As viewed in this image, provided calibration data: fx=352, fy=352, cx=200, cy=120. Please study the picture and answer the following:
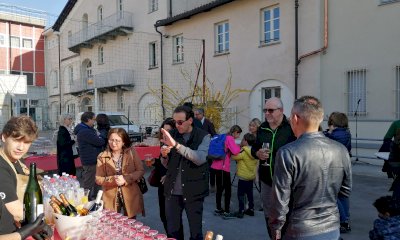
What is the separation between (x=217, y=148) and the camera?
5836 mm

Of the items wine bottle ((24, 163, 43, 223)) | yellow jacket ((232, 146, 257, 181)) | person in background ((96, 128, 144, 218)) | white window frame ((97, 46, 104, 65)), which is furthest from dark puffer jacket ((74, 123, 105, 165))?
white window frame ((97, 46, 104, 65))

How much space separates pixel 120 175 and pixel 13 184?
175 cm

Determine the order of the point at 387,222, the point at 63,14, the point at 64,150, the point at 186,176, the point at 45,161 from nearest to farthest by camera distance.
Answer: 1. the point at 387,222
2. the point at 186,176
3. the point at 64,150
4. the point at 45,161
5. the point at 63,14

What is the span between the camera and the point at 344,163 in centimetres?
259

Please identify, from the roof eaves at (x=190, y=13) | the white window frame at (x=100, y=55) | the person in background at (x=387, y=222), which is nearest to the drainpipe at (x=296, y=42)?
the roof eaves at (x=190, y=13)

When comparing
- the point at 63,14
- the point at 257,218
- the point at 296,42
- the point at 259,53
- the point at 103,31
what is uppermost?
the point at 63,14

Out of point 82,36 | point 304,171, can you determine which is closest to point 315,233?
point 304,171

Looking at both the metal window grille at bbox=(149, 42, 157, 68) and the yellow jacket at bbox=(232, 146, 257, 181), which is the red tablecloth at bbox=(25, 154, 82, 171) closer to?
the yellow jacket at bbox=(232, 146, 257, 181)

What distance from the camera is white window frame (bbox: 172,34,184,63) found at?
17.8 meters

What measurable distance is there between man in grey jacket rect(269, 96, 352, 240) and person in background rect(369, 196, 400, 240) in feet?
2.76

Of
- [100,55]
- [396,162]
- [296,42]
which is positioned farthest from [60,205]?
[100,55]

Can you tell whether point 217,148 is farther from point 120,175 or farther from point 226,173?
point 120,175

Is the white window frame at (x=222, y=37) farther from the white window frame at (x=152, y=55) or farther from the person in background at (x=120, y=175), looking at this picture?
the person in background at (x=120, y=175)

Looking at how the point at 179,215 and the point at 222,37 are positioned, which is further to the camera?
the point at 222,37
